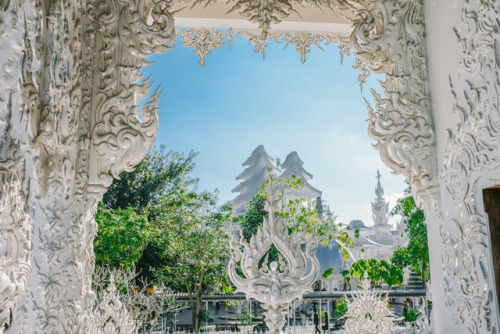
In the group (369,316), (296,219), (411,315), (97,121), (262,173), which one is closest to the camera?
(97,121)

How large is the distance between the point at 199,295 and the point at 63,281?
5.82m

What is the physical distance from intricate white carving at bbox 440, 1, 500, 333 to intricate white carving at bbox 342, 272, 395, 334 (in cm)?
88

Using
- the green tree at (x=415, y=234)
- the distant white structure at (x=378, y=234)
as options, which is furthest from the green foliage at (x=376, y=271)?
the distant white structure at (x=378, y=234)

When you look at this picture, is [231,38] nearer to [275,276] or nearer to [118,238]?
[275,276]

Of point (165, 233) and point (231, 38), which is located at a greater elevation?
point (231, 38)

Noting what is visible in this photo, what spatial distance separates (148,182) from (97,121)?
300 inches

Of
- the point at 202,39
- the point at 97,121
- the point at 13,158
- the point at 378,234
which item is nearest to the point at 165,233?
the point at 202,39

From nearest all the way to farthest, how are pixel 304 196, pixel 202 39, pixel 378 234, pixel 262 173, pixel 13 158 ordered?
→ pixel 13 158 < pixel 202 39 < pixel 304 196 < pixel 262 173 < pixel 378 234

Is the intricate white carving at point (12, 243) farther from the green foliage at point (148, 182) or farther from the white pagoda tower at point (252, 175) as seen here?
the white pagoda tower at point (252, 175)

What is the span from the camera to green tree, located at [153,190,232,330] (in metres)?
7.71

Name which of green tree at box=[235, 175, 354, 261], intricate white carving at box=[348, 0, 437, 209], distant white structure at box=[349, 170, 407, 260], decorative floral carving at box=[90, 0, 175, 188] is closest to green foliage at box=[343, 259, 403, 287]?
green tree at box=[235, 175, 354, 261]

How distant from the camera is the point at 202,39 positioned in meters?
3.36

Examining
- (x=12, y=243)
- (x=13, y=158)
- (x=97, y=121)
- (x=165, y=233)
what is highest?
(x=97, y=121)

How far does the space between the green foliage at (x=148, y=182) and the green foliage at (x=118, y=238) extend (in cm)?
204
